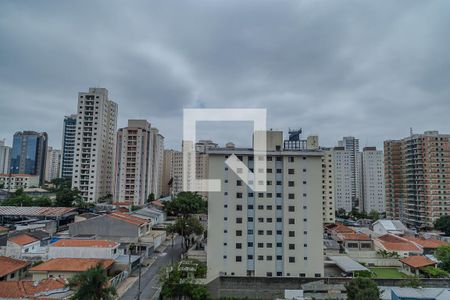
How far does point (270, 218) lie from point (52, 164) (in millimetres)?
33922

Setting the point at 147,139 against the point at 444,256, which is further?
the point at 147,139

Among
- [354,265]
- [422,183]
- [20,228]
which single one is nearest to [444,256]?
[354,265]

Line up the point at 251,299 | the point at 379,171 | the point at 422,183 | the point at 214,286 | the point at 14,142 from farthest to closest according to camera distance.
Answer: the point at 14,142
the point at 379,171
the point at 422,183
the point at 214,286
the point at 251,299

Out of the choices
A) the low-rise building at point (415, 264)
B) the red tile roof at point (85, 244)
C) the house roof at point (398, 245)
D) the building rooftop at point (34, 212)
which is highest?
the building rooftop at point (34, 212)

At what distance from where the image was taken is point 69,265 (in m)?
6.96

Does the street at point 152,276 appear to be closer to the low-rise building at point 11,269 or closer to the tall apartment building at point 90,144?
the low-rise building at point 11,269

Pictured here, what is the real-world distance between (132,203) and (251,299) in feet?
45.4

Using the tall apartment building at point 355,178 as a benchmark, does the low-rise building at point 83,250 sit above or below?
below

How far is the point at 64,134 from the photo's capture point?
2659 centimetres

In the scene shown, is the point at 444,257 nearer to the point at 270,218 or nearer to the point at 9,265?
the point at 270,218

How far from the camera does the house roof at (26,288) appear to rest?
17.1 ft

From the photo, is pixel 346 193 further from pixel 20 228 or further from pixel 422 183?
pixel 20 228

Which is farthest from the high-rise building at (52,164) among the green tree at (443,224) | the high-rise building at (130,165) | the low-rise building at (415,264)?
the green tree at (443,224)

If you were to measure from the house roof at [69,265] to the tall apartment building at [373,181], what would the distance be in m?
21.4
